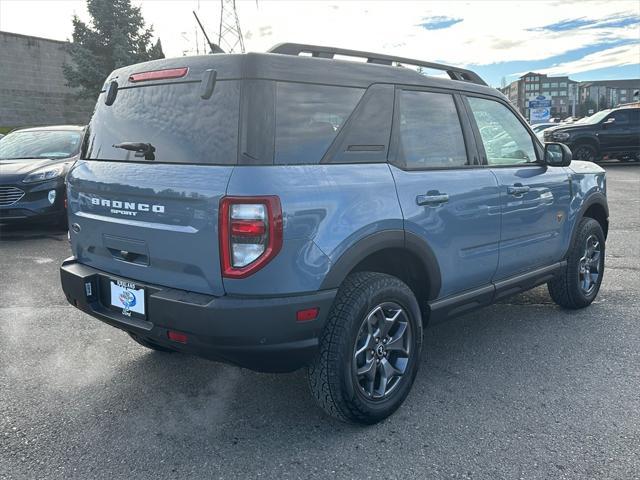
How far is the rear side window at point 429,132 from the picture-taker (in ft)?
10.2

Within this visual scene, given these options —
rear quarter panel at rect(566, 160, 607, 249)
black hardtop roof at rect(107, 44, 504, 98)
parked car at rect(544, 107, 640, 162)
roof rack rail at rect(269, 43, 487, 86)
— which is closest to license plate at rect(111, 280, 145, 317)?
black hardtop roof at rect(107, 44, 504, 98)

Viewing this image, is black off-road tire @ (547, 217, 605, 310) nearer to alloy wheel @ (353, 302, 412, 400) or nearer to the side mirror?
the side mirror

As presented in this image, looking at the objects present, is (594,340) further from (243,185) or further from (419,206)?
(243,185)

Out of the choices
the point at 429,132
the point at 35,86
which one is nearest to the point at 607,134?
the point at 429,132

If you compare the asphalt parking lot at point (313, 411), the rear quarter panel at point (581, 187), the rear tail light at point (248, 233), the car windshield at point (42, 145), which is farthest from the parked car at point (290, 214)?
the car windshield at point (42, 145)

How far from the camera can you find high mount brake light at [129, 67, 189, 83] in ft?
8.95

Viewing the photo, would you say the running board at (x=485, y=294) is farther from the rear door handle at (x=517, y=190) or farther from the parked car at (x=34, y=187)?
the parked car at (x=34, y=187)

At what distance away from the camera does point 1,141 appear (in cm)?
909

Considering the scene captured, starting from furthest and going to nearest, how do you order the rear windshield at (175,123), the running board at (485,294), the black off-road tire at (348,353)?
the running board at (485,294) < the black off-road tire at (348,353) < the rear windshield at (175,123)

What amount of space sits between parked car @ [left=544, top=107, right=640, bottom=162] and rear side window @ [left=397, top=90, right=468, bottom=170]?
15668mm

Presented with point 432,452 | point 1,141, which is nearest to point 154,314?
point 432,452

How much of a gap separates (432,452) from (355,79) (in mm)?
1905

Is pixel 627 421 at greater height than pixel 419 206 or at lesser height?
lesser

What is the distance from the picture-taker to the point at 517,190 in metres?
3.73
